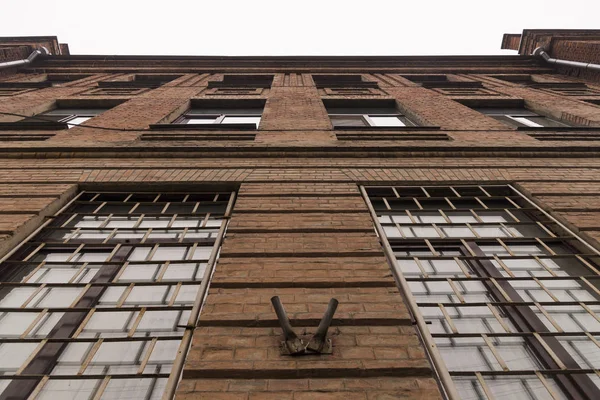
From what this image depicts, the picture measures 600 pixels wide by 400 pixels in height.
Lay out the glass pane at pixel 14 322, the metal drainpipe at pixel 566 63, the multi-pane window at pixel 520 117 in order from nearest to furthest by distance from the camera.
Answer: the glass pane at pixel 14 322
the multi-pane window at pixel 520 117
the metal drainpipe at pixel 566 63

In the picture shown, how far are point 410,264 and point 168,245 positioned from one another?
2.45m

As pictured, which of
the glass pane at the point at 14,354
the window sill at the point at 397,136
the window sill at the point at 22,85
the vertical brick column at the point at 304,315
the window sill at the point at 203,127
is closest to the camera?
the vertical brick column at the point at 304,315

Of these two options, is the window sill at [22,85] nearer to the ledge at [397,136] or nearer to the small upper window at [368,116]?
the small upper window at [368,116]

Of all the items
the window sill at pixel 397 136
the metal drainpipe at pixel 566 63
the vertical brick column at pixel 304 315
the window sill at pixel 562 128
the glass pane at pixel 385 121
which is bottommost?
the vertical brick column at pixel 304 315

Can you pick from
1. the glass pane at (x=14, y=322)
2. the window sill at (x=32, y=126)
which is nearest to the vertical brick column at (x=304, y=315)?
the glass pane at (x=14, y=322)

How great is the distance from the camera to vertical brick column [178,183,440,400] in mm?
1845

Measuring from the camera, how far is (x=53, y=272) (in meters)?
3.05

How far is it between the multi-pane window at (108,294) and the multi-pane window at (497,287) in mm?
1829

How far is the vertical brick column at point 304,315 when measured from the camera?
184 centimetres

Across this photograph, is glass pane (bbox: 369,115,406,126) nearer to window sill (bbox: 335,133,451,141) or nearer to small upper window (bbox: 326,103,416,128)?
small upper window (bbox: 326,103,416,128)

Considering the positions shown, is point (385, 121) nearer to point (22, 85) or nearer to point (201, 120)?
point (201, 120)

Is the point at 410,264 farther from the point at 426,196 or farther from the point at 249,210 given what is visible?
→ the point at 249,210

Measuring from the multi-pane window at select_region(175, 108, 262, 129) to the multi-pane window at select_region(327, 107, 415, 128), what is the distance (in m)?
1.82

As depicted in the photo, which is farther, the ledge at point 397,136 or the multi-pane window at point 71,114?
the multi-pane window at point 71,114
